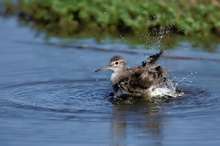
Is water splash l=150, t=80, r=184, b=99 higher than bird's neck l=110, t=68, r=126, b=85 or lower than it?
lower

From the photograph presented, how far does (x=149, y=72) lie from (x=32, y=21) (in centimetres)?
610

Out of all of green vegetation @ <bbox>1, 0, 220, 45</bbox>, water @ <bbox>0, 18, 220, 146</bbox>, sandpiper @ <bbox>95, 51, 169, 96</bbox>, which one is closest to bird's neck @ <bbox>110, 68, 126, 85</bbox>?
sandpiper @ <bbox>95, 51, 169, 96</bbox>

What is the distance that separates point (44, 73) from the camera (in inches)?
485

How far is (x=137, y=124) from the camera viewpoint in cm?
905

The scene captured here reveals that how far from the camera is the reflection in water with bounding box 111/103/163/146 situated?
839cm

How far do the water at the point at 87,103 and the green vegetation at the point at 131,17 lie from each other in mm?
608

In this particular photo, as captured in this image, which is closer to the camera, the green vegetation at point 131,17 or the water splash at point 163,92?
the water splash at point 163,92

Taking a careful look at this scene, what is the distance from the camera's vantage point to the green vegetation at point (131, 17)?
14.2 metres

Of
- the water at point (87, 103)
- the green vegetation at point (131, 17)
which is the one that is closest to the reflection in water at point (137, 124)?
the water at point (87, 103)

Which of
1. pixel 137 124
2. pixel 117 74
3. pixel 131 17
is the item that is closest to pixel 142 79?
pixel 117 74

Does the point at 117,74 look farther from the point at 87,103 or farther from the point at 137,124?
the point at 137,124

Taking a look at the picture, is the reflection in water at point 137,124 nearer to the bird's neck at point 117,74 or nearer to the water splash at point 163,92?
the water splash at point 163,92

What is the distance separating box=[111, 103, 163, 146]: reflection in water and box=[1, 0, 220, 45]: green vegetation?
417 centimetres

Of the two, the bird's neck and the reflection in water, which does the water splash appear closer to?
the reflection in water
